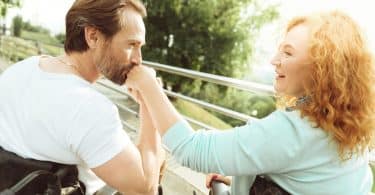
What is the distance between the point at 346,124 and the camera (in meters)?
1.20

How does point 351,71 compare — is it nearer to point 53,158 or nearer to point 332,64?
point 332,64

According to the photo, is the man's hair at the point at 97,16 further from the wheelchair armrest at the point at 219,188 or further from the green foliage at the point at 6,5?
the green foliage at the point at 6,5

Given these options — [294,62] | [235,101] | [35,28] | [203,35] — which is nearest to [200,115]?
[235,101]

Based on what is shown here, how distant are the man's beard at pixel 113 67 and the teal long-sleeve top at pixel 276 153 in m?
0.42

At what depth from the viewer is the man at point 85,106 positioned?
1.35m

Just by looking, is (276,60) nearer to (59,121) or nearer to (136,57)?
(136,57)

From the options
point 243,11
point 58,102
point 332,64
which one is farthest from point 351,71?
point 243,11

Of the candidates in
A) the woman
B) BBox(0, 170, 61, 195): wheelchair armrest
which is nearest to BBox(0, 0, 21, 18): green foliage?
BBox(0, 170, 61, 195): wheelchair armrest

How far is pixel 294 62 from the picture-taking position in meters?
1.22

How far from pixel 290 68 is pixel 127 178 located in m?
0.59

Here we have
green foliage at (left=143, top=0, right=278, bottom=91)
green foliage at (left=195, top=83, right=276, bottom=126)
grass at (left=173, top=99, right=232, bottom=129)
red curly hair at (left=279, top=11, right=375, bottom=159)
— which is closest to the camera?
red curly hair at (left=279, top=11, right=375, bottom=159)

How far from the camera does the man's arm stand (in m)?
1.36

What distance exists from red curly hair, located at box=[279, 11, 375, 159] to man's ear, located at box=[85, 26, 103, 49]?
0.70 m

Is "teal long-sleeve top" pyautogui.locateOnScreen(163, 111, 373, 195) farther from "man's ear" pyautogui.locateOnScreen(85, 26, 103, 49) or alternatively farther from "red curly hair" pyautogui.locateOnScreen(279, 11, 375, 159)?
"man's ear" pyautogui.locateOnScreen(85, 26, 103, 49)
